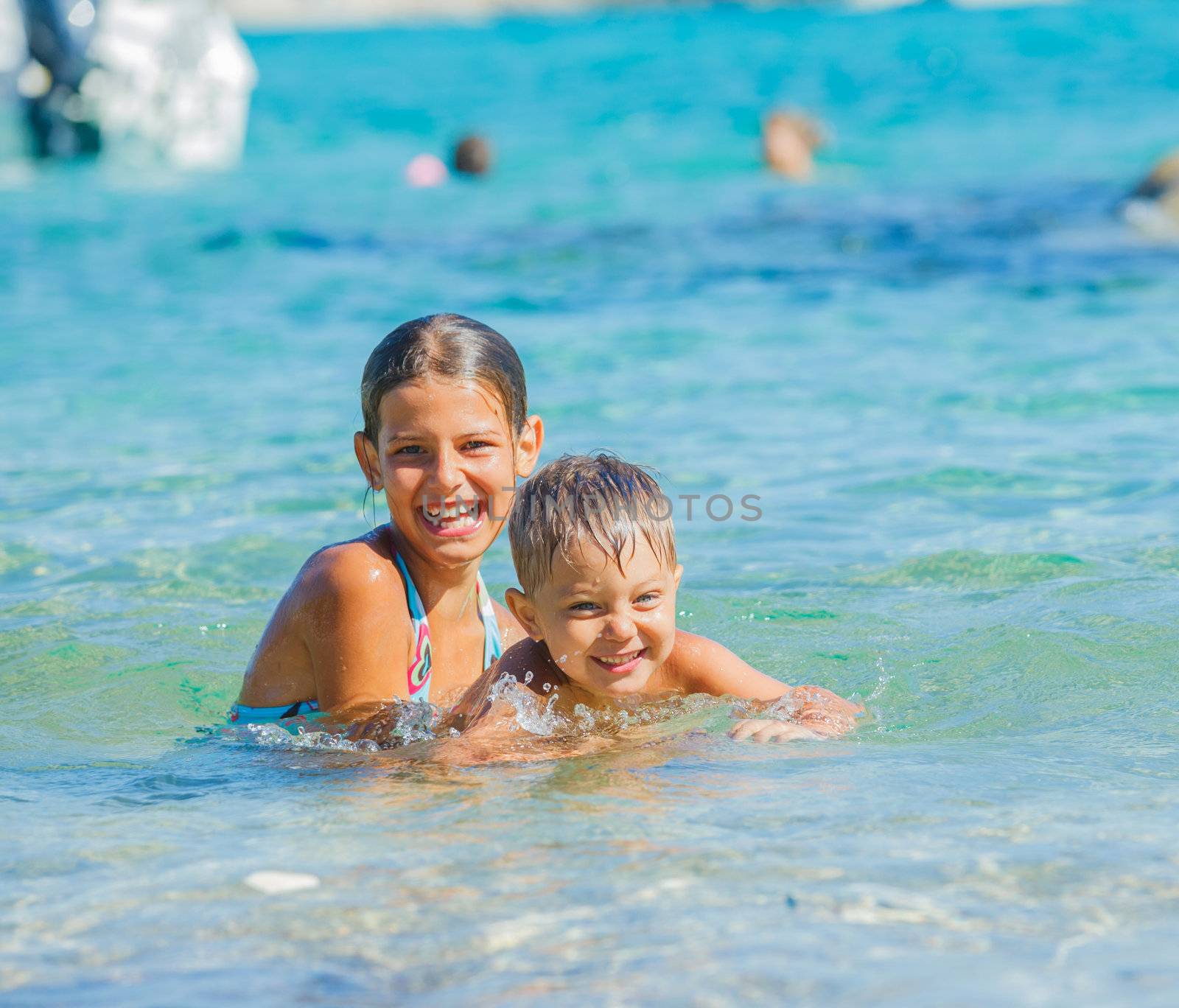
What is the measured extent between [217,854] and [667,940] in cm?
99

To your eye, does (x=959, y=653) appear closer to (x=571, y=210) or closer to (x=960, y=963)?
(x=960, y=963)

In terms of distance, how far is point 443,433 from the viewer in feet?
12.2

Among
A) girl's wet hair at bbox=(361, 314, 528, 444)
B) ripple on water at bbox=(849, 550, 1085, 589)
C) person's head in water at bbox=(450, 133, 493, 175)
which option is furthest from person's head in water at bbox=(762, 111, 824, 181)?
girl's wet hair at bbox=(361, 314, 528, 444)

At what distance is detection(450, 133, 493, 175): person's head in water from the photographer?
18.9m

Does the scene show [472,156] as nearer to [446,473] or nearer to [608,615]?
[446,473]

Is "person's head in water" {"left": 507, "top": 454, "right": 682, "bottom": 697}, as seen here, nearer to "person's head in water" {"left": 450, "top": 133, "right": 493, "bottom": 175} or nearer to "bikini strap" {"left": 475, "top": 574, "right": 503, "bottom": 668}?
"bikini strap" {"left": 475, "top": 574, "right": 503, "bottom": 668}

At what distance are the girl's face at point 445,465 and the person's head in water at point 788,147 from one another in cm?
1520

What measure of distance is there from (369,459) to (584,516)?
74 centimetres

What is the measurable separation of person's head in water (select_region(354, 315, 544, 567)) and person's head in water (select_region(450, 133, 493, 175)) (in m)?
15.6

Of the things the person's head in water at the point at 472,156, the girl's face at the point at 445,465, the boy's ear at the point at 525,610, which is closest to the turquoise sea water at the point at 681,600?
the boy's ear at the point at 525,610

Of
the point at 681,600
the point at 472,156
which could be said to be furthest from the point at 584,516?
the point at 472,156

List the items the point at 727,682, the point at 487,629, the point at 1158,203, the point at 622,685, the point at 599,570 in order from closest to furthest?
the point at 599,570
the point at 622,685
the point at 727,682
the point at 487,629
the point at 1158,203

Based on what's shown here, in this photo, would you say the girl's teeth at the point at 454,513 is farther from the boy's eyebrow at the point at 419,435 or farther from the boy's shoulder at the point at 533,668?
the boy's shoulder at the point at 533,668

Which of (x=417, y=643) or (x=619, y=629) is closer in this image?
(x=619, y=629)
